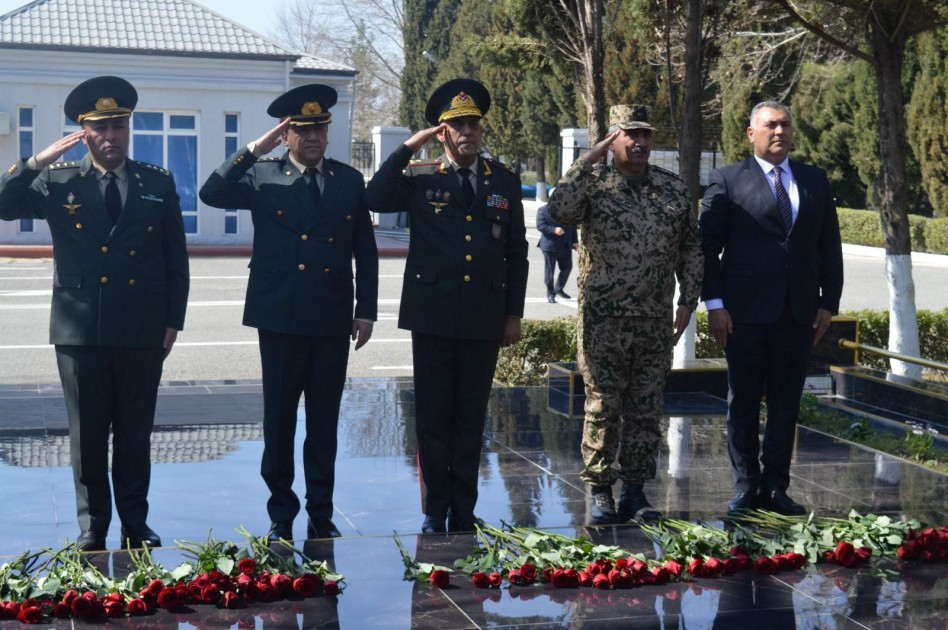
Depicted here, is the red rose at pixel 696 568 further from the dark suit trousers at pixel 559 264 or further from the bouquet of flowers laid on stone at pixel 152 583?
the dark suit trousers at pixel 559 264

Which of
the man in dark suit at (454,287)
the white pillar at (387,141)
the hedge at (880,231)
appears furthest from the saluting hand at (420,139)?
the white pillar at (387,141)

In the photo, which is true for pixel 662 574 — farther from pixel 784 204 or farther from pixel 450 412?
pixel 784 204

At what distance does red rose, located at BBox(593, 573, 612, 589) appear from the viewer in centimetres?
476

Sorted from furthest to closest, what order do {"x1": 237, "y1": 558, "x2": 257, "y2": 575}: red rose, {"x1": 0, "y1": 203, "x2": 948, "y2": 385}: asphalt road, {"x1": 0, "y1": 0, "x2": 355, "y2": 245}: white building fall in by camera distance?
{"x1": 0, "y1": 0, "x2": 355, "y2": 245}: white building < {"x1": 0, "y1": 203, "x2": 948, "y2": 385}: asphalt road < {"x1": 237, "y1": 558, "x2": 257, "y2": 575}: red rose

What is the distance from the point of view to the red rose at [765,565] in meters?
5.00

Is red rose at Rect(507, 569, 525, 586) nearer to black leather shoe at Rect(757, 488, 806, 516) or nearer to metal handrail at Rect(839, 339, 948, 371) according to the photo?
black leather shoe at Rect(757, 488, 806, 516)

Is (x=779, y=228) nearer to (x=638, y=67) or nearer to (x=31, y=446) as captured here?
(x=31, y=446)

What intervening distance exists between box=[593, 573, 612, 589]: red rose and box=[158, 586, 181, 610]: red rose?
155cm

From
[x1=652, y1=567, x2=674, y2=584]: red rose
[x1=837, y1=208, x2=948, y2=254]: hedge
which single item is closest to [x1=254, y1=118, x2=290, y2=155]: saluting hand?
[x1=652, y1=567, x2=674, y2=584]: red rose

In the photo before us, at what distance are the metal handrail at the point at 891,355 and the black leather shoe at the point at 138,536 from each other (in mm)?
5087

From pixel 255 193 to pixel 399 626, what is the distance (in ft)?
7.05

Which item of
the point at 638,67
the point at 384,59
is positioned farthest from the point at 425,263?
the point at 384,59

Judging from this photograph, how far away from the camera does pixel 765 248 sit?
5.99 m

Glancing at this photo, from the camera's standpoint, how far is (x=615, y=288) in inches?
227
